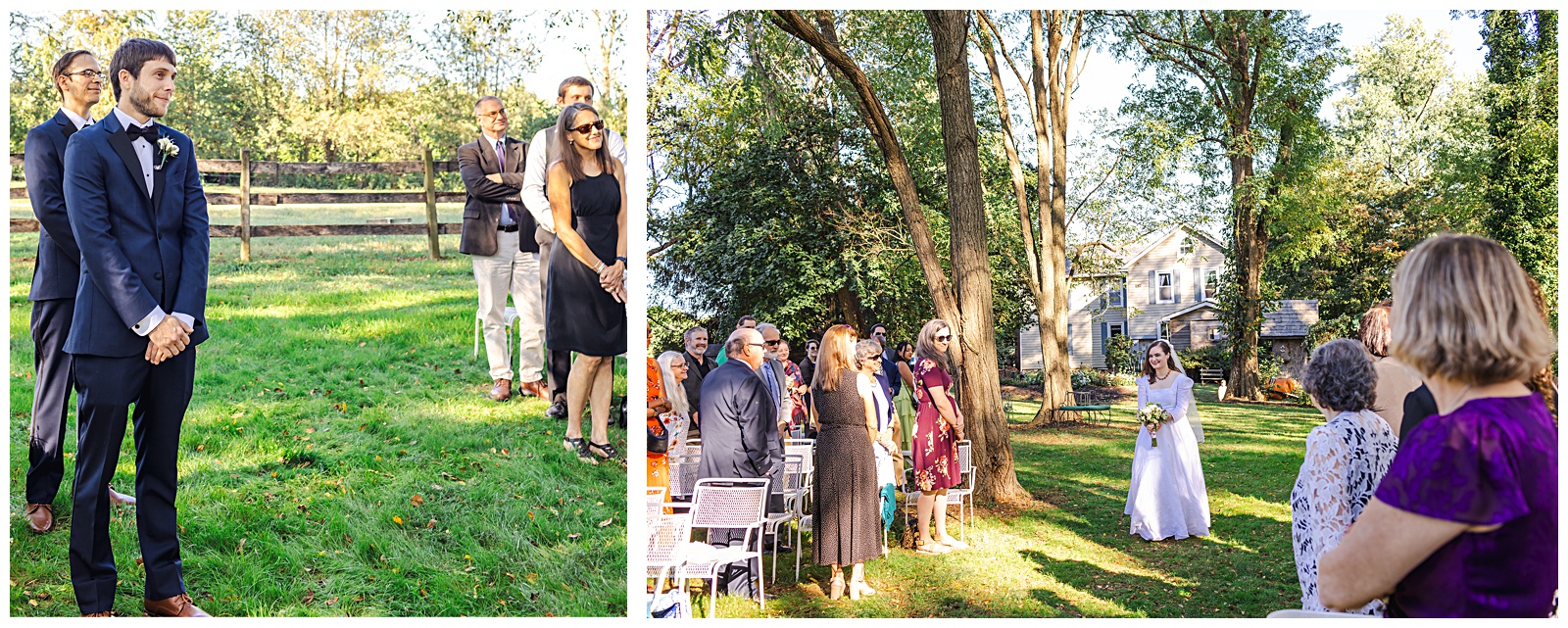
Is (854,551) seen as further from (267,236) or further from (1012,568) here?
(267,236)

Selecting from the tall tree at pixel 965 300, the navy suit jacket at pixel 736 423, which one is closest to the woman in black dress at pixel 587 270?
the navy suit jacket at pixel 736 423

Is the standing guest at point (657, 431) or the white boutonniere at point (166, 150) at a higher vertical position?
the white boutonniere at point (166, 150)

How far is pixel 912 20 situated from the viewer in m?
10.0

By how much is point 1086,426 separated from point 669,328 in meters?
6.04

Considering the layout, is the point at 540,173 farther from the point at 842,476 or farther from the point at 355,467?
the point at 842,476

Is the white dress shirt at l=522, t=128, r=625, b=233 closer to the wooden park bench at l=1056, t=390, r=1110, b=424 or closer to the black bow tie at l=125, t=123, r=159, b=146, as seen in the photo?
the black bow tie at l=125, t=123, r=159, b=146

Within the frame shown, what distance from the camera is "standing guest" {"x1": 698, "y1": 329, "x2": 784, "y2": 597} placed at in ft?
15.9

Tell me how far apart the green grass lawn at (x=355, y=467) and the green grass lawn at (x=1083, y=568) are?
49.5 inches

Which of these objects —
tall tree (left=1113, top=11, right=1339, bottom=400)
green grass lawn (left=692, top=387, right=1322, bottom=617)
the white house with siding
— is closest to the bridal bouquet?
green grass lawn (left=692, top=387, right=1322, bottom=617)

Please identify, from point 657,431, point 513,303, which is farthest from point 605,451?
point 657,431

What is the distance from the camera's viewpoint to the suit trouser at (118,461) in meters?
3.10

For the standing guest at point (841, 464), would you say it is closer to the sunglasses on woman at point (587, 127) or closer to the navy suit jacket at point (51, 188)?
the sunglasses on woman at point (587, 127)

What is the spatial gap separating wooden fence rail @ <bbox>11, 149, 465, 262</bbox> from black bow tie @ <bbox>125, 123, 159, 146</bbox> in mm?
974

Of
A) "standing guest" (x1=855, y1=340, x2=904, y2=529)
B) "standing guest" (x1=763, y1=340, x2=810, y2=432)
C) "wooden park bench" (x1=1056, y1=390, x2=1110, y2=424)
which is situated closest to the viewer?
"standing guest" (x1=855, y1=340, x2=904, y2=529)
